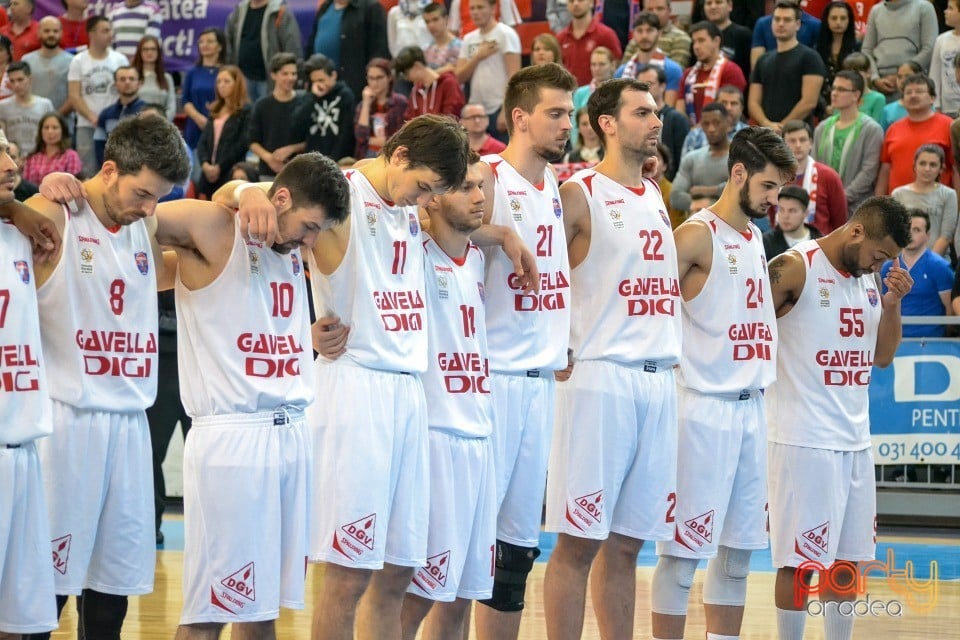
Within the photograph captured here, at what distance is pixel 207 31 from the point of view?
15922 millimetres

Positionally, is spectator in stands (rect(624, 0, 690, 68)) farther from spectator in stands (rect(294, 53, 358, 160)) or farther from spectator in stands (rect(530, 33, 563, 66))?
spectator in stands (rect(294, 53, 358, 160))

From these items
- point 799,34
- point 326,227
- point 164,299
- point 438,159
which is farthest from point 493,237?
point 799,34

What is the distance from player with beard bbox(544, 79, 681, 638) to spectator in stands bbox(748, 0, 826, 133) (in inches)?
283

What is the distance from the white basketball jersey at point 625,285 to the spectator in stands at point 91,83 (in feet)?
34.4

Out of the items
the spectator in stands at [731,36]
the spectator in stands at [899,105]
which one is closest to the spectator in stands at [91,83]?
the spectator in stands at [731,36]

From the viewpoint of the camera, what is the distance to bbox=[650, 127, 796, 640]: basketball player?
23.2 ft

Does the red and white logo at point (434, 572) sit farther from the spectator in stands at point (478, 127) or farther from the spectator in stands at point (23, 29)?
the spectator in stands at point (23, 29)

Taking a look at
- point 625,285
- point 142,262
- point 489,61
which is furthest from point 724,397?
point 489,61

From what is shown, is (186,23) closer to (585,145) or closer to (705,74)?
(585,145)

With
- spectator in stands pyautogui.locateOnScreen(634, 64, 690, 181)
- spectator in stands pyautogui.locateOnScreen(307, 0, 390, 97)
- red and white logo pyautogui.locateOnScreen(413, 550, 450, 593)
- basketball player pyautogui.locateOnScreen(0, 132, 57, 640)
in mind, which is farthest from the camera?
spectator in stands pyautogui.locateOnScreen(307, 0, 390, 97)

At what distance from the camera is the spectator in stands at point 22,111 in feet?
50.4

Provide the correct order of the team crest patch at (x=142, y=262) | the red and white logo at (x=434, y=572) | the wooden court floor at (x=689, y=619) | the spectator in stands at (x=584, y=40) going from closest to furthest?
the team crest patch at (x=142, y=262)
the red and white logo at (x=434, y=572)
the wooden court floor at (x=689, y=619)
the spectator in stands at (x=584, y=40)

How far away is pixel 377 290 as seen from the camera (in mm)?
5859

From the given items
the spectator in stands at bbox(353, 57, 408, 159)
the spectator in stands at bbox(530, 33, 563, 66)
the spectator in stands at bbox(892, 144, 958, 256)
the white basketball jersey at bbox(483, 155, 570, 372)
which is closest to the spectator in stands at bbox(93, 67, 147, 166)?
the spectator in stands at bbox(353, 57, 408, 159)
